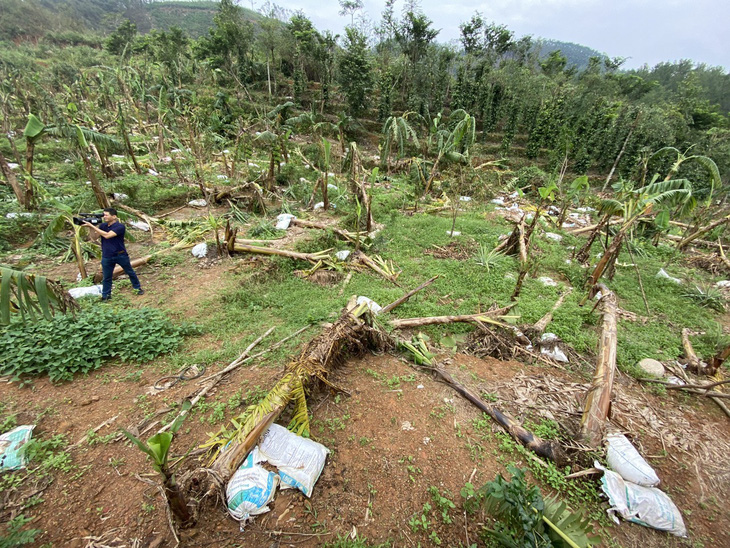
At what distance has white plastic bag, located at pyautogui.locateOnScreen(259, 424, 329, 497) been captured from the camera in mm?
2074

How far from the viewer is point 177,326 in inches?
146

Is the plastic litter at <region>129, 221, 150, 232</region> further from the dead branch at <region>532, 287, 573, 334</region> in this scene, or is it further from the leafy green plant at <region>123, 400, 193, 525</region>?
the dead branch at <region>532, 287, 573, 334</region>

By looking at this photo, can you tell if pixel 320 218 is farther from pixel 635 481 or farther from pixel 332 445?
pixel 635 481

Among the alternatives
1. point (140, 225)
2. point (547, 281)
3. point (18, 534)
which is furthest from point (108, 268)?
point (547, 281)

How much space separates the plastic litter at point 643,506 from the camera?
81.6 inches

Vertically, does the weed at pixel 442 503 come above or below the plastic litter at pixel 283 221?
below

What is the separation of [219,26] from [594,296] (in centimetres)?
2524

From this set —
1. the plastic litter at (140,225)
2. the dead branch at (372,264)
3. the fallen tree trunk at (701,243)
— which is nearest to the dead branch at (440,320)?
the dead branch at (372,264)

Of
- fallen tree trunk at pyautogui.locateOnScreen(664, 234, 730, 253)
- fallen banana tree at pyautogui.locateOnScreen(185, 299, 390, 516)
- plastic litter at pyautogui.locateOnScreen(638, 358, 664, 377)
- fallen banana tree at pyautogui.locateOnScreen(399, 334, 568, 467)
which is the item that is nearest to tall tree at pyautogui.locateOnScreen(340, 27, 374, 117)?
fallen tree trunk at pyautogui.locateOnScreen(664, 234, 730, 253)

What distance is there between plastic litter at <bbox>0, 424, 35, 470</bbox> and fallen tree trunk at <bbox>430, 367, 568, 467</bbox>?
348cm

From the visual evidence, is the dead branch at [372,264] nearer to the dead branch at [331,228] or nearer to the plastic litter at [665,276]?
the dead branch at [331,228]

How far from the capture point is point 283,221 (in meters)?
6.96

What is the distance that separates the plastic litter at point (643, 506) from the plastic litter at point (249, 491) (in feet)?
7.97

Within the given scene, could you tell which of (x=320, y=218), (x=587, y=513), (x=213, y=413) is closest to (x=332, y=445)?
(x=213, y=413)
